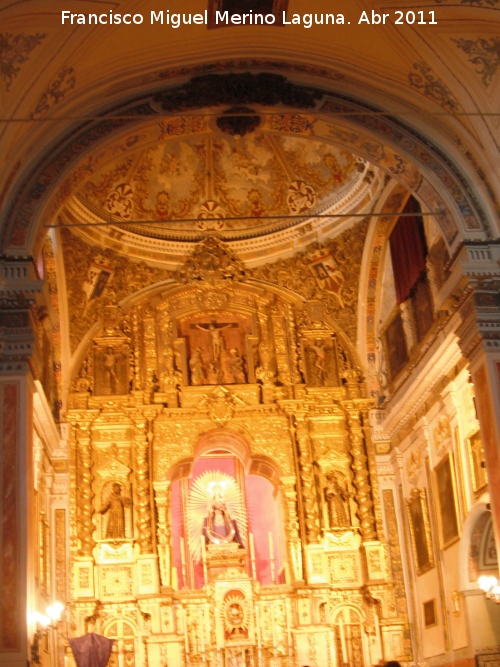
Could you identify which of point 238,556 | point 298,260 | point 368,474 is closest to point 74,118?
point 298,260

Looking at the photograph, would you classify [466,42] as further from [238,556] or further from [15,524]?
[238,556]

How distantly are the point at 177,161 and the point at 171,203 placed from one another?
1.01m

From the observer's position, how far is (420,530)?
61.0 feet

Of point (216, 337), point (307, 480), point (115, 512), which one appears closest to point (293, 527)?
point (307, 480)

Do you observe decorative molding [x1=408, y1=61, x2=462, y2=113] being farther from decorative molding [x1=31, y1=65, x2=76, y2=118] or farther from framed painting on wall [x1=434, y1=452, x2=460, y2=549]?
framed painting on wall [x1=434, y1=452, x2=460, y2=549]

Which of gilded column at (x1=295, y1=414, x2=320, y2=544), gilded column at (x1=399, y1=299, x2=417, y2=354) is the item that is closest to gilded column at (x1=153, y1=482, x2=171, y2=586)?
gilded column at (x1=295, y1=414, x2=320, y2=544)

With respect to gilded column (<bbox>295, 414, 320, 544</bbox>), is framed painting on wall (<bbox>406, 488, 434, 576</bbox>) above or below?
below

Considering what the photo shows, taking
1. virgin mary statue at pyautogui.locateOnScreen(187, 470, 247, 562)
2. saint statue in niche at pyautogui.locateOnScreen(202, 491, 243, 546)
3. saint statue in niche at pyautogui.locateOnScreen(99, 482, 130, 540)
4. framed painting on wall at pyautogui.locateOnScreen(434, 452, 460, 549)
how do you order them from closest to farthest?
framed painting on wall at pyautogui.locateOnScreen(434, 452, 460, 549), saint statue in niche at pyautogui.locateOnScreen(99, 482, 130, 540), saint statue in niche at pyautogui.locateOnScreen(202, 491, 243, 546), virgin mary statue at pyautogui.locateOnScreen(187, 470, 247, 562)

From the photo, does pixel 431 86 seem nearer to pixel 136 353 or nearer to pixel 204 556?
pixel 136 353

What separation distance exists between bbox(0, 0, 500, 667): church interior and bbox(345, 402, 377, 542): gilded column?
5cm

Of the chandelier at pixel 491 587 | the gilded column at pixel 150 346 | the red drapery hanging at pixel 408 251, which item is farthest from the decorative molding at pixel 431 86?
the gilded column at pixel 150 346

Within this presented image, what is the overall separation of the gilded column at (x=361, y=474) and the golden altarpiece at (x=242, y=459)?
30 millimetres

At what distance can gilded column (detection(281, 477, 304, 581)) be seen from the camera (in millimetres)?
19266

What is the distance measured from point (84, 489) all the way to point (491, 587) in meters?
8.74
